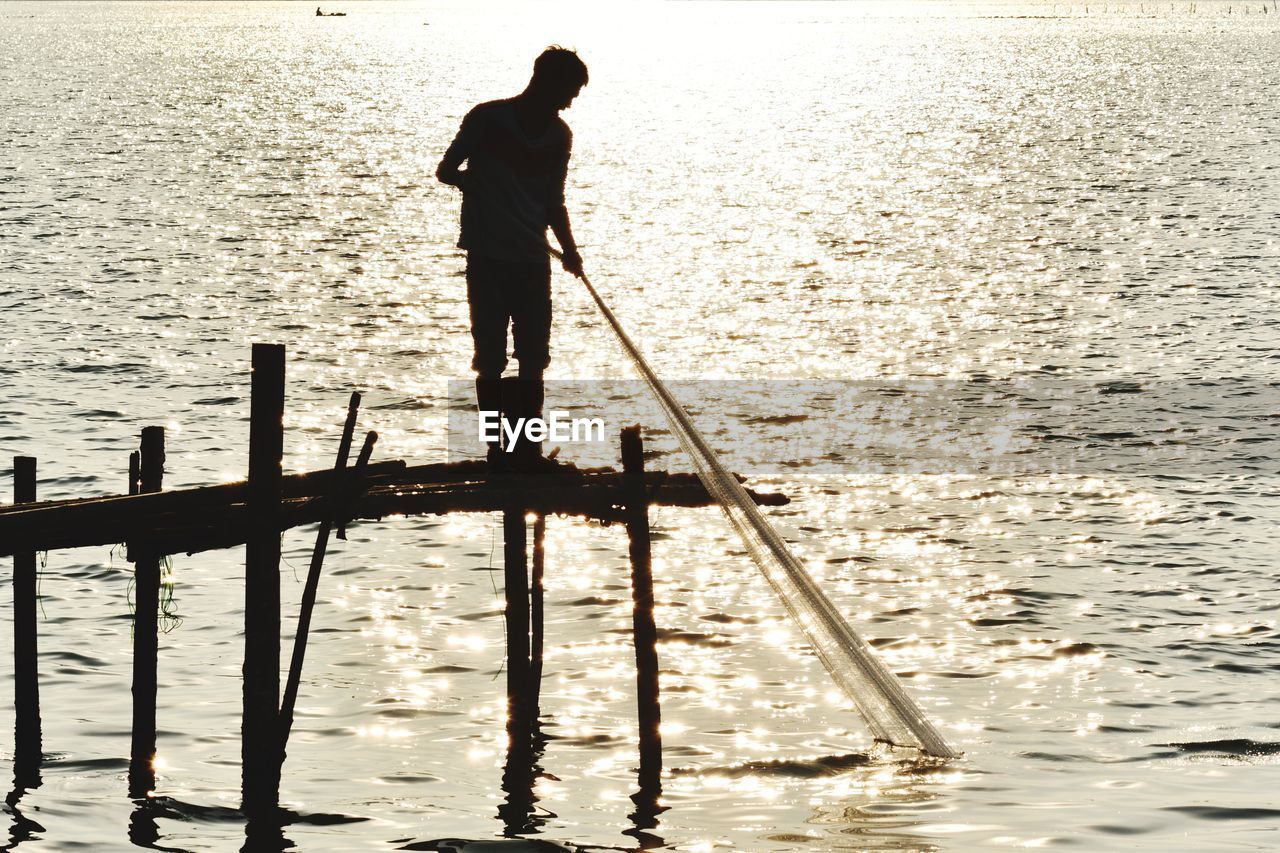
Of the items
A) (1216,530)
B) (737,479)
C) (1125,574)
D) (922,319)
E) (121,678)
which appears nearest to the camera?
(737,479)

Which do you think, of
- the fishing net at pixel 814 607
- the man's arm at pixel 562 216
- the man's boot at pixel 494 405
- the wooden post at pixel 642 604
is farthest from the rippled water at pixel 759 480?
the man's arm at pixel 562 216

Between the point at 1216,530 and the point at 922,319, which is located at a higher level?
the point at 922,319

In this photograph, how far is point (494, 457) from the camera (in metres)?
10.7

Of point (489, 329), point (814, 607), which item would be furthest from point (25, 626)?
point (814, 607)

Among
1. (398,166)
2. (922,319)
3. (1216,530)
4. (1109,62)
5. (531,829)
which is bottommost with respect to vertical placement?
(531,829)

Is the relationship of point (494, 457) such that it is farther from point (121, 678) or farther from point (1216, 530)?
point (1216, 530)

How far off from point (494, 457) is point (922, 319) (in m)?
22.6

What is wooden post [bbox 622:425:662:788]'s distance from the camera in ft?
35.2

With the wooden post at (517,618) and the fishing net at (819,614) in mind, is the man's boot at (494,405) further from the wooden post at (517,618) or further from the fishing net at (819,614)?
the fishing net at (819,614)

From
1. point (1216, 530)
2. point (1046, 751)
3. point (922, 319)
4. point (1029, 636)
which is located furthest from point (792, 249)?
point (1046, 751)

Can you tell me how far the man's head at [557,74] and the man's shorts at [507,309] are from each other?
1037mm

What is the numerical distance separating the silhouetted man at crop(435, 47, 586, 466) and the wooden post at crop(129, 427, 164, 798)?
88.3 inches

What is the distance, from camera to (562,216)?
435 inches

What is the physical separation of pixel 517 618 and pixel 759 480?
9448mm
